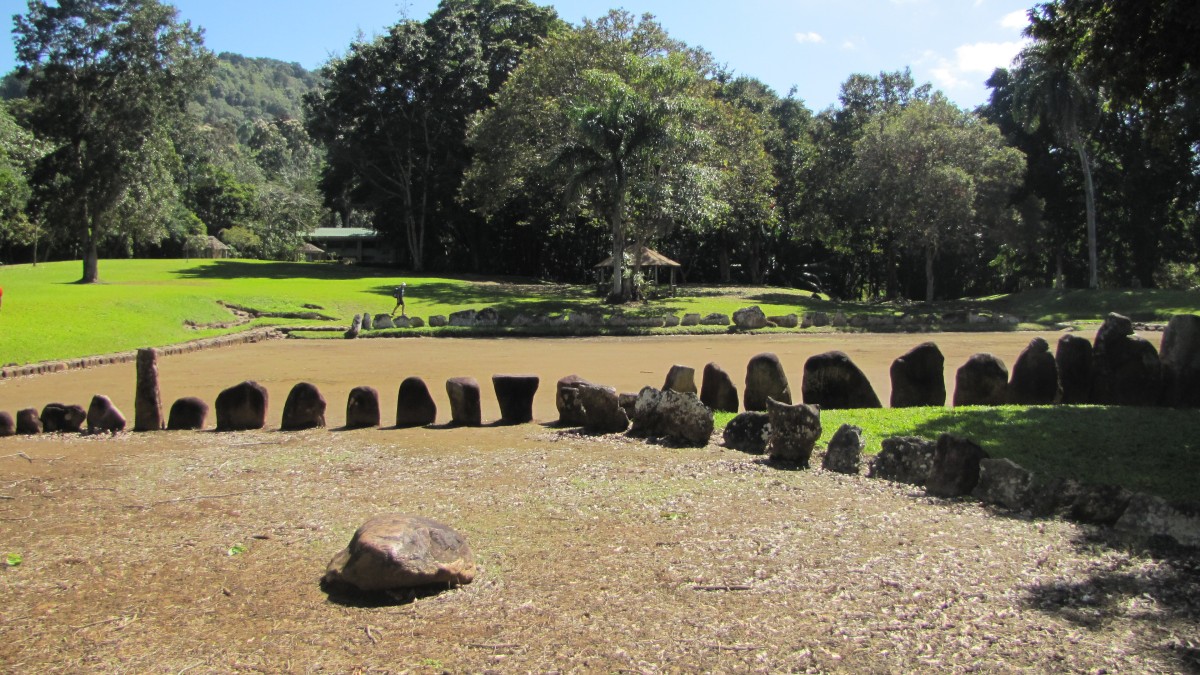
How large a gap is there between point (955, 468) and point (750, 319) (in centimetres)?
2078

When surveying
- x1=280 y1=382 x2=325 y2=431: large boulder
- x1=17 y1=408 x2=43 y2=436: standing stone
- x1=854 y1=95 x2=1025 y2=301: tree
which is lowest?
x1=17 y1=408 x2=43 y2=436: standing stone

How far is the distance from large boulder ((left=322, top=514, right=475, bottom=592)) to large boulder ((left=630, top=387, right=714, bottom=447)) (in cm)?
413

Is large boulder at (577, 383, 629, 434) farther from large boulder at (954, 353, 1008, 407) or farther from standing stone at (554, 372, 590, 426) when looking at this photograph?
large boulder at (954, 353, 1008, 407)

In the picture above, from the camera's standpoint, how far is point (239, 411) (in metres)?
11.3

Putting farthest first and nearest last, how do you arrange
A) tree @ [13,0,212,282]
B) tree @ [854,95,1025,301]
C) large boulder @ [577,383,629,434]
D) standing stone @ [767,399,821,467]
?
tree @ [854,95,1025,301], tree @ [13,0,212,282], large boulder @ [577,383,629,434], standing stone @ [767,399,821,467]

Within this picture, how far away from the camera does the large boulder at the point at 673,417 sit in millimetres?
9312

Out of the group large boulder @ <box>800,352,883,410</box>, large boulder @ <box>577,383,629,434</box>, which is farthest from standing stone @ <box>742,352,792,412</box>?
large boulder @ <box>577,383,629,434</box>

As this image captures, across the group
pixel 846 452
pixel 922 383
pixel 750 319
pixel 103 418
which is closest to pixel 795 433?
pixel 846 452

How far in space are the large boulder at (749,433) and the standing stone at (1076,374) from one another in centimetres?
410

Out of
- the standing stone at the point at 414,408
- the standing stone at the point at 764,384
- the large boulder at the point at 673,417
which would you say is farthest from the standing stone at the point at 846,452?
the standing stone at the point at 414,408

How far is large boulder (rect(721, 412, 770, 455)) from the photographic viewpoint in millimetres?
8859

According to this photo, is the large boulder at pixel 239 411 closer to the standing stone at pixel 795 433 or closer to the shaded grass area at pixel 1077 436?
the shaded grass area at pixel 1077 436

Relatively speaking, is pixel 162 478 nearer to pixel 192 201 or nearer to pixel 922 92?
pixel 922 92

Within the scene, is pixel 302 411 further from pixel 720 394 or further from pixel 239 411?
pixel 720 394
